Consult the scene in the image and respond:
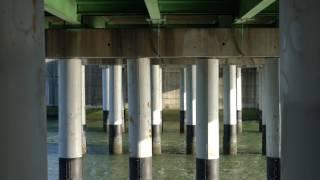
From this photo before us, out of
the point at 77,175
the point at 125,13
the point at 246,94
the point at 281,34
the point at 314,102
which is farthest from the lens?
the point at 246,94

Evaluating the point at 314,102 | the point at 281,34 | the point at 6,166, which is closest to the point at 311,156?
the point at 314,102

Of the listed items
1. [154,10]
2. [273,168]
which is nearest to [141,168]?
[273,168]

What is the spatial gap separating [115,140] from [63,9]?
11.9 meters

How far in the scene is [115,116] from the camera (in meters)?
24.6

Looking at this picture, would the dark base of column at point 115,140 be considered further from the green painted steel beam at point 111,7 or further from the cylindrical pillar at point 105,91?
the green painted steel beam at point 111,7

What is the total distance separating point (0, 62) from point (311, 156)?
2111 millimetres

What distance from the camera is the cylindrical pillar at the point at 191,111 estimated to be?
944 inches

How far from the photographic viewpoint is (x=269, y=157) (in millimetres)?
16031

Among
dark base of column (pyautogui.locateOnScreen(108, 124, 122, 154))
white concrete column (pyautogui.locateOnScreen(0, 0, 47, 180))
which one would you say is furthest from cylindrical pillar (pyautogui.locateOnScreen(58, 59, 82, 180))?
white concrete column (pyautogui.locateOnScreen(0, 0, 47, 180))

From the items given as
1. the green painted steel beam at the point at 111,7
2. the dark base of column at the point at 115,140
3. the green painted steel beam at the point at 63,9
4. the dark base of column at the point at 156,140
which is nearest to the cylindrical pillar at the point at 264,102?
the dark base of column at the point at 156,140

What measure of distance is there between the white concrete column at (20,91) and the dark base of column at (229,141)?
19.3 metres

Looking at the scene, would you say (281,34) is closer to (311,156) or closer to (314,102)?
(314,102)

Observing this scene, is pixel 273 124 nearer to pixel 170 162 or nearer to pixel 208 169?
pixel 208 169

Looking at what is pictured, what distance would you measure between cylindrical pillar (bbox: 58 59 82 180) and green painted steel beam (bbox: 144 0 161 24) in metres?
2.94
